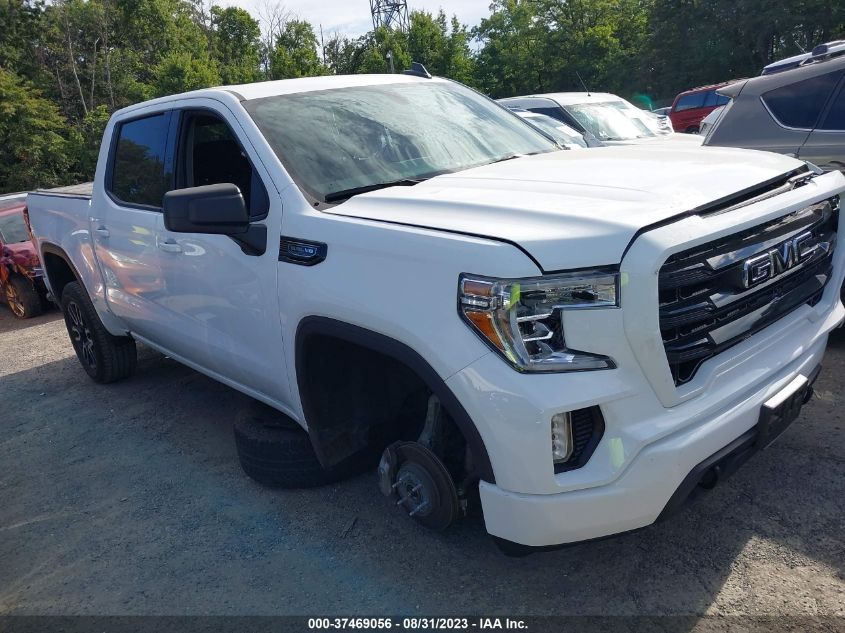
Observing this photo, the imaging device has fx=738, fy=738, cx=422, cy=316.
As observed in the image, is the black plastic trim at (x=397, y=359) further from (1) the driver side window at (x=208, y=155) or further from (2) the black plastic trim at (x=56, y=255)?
(2) the black plastic trim at (x=56, y=255)

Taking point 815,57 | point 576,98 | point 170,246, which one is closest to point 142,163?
point 170,246

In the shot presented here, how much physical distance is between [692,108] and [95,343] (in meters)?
20.3

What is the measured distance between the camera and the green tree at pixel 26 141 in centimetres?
3133

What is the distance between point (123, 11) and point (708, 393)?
155 ft

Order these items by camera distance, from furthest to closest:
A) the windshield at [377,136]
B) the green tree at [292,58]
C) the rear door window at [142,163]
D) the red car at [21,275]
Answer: the green tree at [292,58] < the red car at [21,275] < the rear door window at [142,163] < the windshield at [377,136]

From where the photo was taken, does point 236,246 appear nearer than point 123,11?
Yes

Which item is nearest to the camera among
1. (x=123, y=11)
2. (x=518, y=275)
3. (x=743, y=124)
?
(x=518, y=275)

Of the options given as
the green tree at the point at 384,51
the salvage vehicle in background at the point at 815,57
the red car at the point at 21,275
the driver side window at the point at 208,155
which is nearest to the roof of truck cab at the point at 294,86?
the driver side window at the point at 208,155

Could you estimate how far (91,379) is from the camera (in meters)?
6.13

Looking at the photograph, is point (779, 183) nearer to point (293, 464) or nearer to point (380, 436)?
point (380, 436)

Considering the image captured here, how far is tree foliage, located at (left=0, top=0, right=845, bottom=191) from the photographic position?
34156 mm

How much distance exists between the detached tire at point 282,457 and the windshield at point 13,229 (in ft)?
27.6

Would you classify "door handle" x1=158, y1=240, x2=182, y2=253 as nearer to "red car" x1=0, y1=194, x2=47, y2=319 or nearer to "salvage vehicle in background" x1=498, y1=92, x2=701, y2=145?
"red car" x1=0, y1=194, x2=47, y2=319

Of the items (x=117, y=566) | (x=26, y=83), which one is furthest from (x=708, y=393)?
(x=26, y=83)
